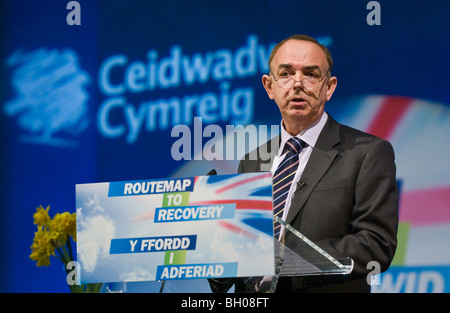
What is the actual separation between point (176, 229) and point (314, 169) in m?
0.67

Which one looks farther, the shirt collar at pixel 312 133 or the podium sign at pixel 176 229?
the shirt collar at pixel 312 133

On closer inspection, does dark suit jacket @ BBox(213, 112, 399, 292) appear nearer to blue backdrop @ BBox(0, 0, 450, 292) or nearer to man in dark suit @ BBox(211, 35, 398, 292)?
man in dark suit @ BBox(211, 35, 398, 292)

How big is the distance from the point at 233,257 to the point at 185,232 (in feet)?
0.48

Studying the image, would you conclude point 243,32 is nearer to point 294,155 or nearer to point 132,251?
point 294,155

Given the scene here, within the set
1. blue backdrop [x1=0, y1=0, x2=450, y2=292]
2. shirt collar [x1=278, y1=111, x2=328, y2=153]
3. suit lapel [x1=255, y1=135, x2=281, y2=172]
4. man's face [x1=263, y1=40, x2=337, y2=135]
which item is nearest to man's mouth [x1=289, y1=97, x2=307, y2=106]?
man's face [x1=263, y1=40, x2=337, y2=135]

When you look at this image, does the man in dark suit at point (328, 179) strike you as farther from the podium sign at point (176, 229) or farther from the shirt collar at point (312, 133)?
the podium sign at point (176, 229)

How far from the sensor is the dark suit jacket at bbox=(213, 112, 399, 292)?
6.75 feet

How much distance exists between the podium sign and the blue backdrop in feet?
8.12

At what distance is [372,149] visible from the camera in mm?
2307

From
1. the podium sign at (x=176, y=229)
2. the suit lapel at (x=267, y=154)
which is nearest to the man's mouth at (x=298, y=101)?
the suit lapel at (x=267, y=154)

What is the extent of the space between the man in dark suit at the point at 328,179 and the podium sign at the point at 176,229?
0.56 ft

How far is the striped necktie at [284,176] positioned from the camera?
7.50 feet
